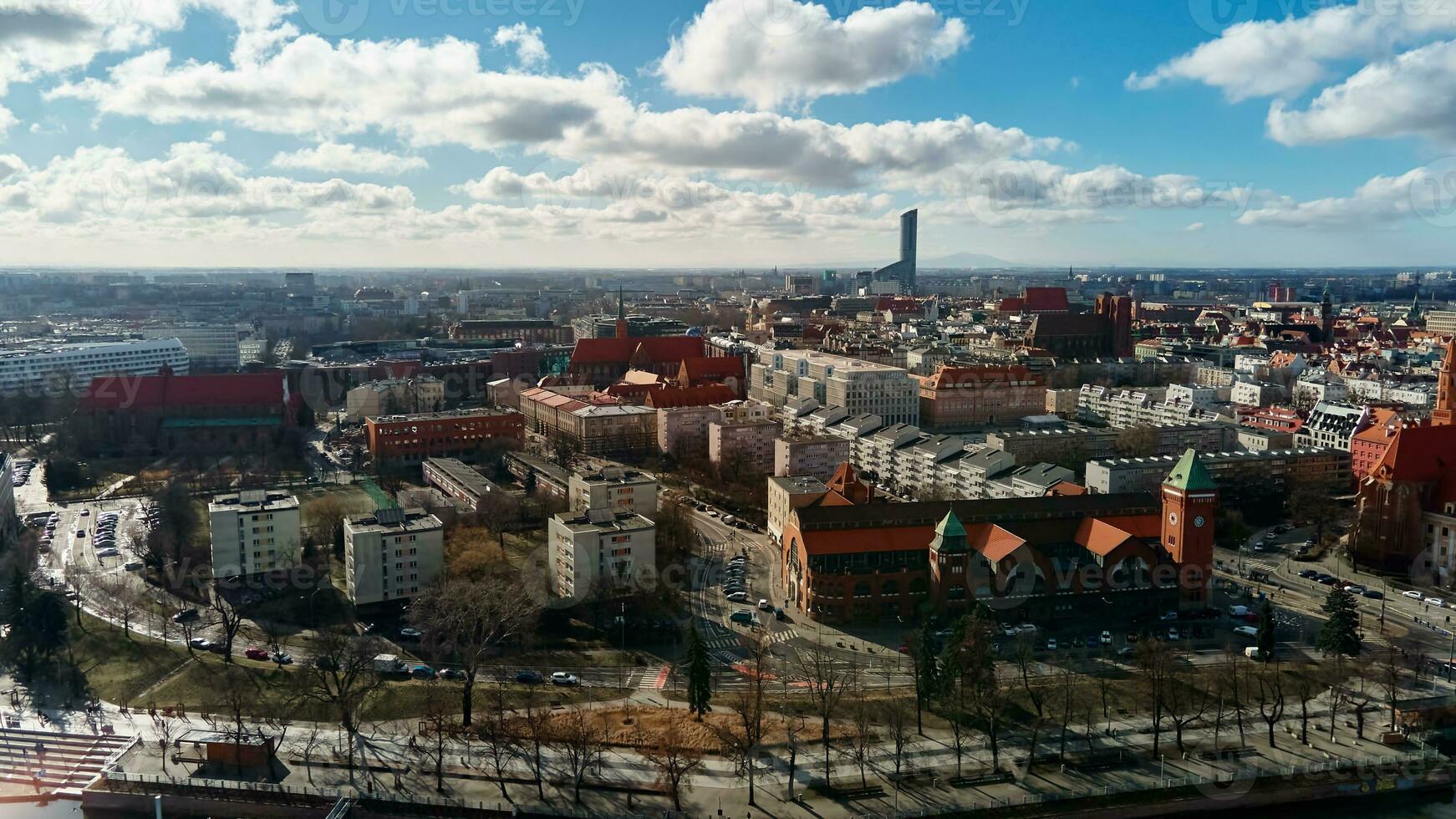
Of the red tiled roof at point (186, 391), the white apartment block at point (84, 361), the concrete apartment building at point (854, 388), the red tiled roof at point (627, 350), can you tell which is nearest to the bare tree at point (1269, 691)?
the concrete apartment building at point (854, 388)

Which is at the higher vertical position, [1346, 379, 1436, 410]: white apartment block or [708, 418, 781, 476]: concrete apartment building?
[1346, 379, 1436, 410]: white apartment block

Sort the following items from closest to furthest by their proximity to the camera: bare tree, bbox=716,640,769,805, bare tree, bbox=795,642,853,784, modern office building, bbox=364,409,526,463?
1. bare tree, bbox=716,640,769,805
2. bare tree, bbox=795,642,853,784
3. modern office building, bbox=364,409,526,463

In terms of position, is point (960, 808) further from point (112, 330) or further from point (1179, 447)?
point (112, 330)

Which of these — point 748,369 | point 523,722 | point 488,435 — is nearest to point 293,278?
point 748,369

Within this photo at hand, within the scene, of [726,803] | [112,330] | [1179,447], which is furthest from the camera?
[112,330]

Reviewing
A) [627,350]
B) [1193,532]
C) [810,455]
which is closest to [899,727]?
[1193,532]

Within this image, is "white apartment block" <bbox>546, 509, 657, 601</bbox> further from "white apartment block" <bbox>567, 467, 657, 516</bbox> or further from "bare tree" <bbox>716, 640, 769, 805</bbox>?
"bare tree" <bbox>716, 640, 769, 805</bbox>

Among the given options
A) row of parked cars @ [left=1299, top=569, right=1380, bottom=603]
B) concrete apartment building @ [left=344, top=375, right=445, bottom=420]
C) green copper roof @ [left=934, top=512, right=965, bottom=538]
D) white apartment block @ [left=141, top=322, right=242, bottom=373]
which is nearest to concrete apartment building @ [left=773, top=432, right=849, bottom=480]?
green copper roof @ [left=934, top=512, right=965, bottom=538]
